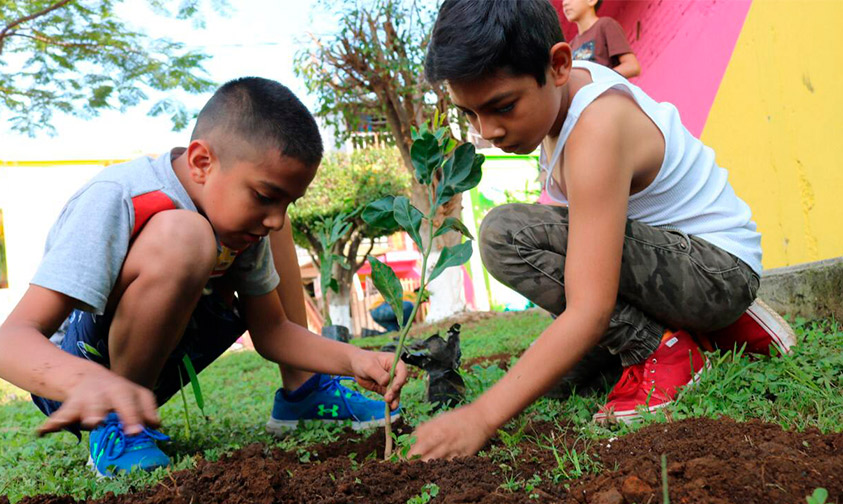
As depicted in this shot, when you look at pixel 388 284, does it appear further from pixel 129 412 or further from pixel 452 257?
pixel 129 412

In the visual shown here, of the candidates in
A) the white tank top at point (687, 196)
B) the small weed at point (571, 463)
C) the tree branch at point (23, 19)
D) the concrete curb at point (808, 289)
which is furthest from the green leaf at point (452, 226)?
the tree branch at point (23, 19)

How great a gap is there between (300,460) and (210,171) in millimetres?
870

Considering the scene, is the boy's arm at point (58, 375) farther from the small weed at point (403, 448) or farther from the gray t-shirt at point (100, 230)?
the small weed at point (403, 448)

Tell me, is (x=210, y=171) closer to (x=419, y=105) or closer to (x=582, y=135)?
(x=582, y=135)

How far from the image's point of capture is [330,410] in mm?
2262

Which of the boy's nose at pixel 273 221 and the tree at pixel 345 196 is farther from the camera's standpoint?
the tree at pixel 345 196

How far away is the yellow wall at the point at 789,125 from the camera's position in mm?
2854

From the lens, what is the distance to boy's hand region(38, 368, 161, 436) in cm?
120

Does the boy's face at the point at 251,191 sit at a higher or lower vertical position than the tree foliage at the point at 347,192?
higher

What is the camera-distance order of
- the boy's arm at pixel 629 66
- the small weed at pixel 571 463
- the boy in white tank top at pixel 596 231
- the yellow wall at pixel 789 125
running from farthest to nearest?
the boy's arm at pixel 629 66
the yellow wall at pixel 789 125
the boy in white tank top at pixel 596 231
the small weed at pixel 571 463

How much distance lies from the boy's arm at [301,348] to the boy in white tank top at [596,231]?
39 centimetres

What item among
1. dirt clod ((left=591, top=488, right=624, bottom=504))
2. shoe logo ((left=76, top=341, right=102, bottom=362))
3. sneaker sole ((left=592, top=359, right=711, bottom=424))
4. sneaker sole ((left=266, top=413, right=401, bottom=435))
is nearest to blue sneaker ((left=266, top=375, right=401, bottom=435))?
sneaker sole ((left=266, top=413, right=401, bottom=435))

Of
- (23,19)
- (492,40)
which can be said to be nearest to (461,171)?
(492,40)

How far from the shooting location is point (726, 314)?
2002 mm
